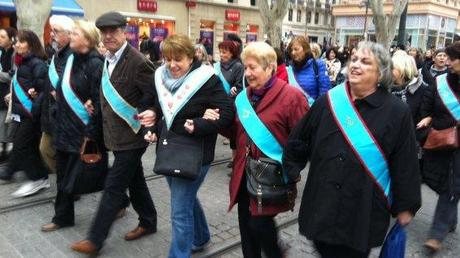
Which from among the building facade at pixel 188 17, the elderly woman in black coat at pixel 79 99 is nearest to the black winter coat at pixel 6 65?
the elderly woman in black coat at pixel 79 99

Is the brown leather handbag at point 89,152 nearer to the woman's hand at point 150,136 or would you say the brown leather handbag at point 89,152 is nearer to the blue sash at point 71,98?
the blue sash at point 71,98

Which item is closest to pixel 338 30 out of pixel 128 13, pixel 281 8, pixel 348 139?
pixel 128 13

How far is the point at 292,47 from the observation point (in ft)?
19.7

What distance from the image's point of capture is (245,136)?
130 inches

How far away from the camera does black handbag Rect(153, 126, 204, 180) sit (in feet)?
10.7

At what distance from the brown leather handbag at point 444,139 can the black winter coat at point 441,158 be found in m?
0.09

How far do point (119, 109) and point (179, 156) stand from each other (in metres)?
0.84

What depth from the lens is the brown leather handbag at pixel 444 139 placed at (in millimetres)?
4195

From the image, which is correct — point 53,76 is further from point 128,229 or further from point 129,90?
point 128,229

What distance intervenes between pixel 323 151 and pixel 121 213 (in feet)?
9.41

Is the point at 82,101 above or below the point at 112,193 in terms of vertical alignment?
above

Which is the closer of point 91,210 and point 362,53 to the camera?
point 362,53

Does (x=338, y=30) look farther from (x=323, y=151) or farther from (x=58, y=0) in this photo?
(x=323, y=151)

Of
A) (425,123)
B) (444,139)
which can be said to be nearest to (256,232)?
(444,139)
